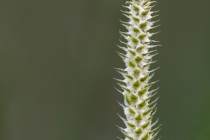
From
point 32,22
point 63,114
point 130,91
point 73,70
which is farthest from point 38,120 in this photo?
point 130,91

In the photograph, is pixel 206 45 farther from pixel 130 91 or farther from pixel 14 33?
pixel 130 91

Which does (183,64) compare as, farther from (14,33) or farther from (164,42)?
(14,33)

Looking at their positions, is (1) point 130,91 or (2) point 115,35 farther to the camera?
(2) point 115,35

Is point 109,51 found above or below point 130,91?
above

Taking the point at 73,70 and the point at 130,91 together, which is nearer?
the point at 130,91

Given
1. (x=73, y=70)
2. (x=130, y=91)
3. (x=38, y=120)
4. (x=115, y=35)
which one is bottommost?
(x=130, y=91)

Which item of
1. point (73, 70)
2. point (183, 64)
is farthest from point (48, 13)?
point (183, 64)

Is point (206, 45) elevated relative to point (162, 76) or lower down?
elevated

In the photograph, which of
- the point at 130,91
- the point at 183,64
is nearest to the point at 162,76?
the point at 183,64
